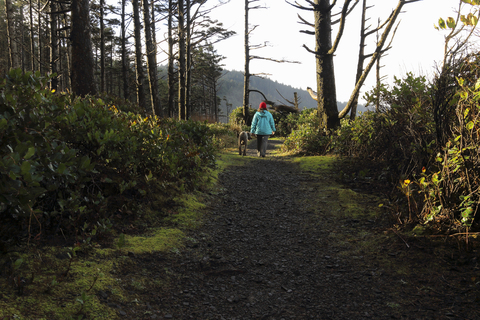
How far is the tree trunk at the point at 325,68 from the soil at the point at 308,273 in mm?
5145

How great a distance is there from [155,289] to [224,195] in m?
3.14

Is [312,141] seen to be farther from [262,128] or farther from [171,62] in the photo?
[171,62]

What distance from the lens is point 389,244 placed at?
10.9ft

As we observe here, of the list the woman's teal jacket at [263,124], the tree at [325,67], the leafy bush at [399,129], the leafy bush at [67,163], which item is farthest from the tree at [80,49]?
the leafy bush at [399,129]

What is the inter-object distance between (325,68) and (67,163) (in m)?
8.31

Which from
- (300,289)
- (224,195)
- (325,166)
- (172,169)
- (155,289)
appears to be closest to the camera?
(155,289)

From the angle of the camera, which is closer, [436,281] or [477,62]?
[436,281]

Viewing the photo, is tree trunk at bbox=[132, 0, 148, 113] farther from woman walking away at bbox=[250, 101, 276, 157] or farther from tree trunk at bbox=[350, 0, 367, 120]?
tree trunk at bbox=[350, 0, 367, 120]

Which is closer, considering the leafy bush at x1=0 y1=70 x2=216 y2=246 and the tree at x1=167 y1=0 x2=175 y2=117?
the leafy bush at x1=0 y1=70 x2=216 y2=246

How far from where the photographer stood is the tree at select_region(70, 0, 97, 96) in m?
7.55

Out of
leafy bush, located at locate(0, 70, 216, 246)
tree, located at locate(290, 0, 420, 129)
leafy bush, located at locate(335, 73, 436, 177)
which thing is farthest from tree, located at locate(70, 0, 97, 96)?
leafy bush, located at locate(335, 73, 436, 177)

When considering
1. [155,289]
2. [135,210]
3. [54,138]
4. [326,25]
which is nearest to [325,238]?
[155,289]

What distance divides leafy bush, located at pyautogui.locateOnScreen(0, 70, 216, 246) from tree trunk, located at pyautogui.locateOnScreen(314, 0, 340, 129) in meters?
5.61

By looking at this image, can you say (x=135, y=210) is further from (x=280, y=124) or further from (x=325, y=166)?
(x=280, y=124)
